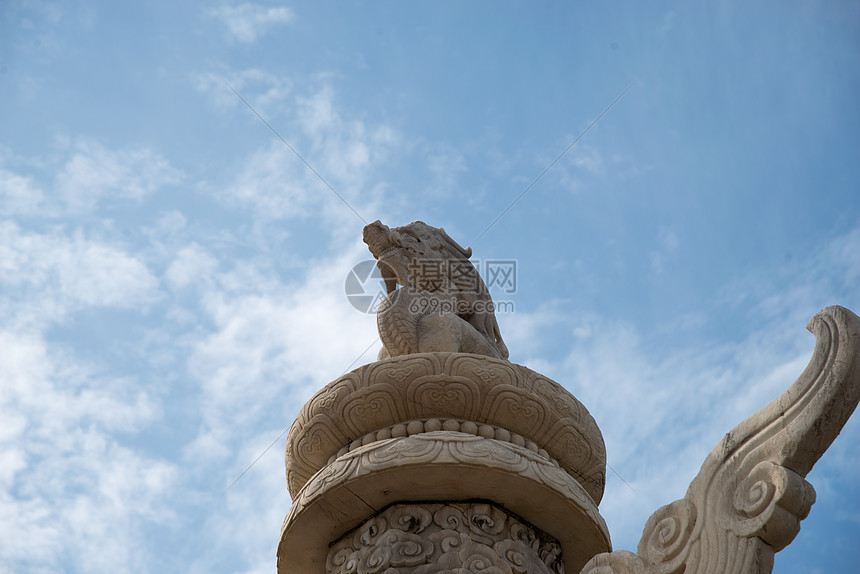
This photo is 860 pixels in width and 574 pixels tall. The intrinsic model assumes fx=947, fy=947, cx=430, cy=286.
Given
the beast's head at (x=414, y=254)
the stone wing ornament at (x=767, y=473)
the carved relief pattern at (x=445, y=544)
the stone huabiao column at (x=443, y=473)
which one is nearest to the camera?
the stone wing ornament at (x=767, y=473)

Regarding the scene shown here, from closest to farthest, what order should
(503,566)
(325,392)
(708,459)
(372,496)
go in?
(708,459) < (503,566) < (372,496) < (325,392)

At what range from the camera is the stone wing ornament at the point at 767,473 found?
319 centimetres

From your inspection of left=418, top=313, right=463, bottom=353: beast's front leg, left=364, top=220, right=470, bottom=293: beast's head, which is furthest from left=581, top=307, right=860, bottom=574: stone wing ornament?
left=364, top=220, right=470, bottom=293: beast's head

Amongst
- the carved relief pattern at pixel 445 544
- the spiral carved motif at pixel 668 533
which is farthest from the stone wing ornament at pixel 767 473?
the carved relief pattern at pixel 445 544

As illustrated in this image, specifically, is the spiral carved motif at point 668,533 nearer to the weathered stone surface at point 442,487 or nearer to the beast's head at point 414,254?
the weathered stone surface at point 442,487

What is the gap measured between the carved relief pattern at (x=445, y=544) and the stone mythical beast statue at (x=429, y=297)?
3.93ft

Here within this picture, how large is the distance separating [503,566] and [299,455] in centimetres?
140

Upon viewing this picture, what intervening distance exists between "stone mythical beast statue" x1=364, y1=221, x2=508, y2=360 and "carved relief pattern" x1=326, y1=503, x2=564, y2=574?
120cm

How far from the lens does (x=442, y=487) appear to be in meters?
5.03

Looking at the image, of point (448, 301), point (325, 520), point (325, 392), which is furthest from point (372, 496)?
point (448, 301)

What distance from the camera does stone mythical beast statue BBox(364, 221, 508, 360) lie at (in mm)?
5992

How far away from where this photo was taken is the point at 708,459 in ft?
11.4

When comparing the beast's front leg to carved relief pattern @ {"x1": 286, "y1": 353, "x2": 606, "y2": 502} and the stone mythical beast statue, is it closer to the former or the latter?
the stone mythical beast statue

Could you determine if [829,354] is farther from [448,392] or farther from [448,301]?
[448,301]
